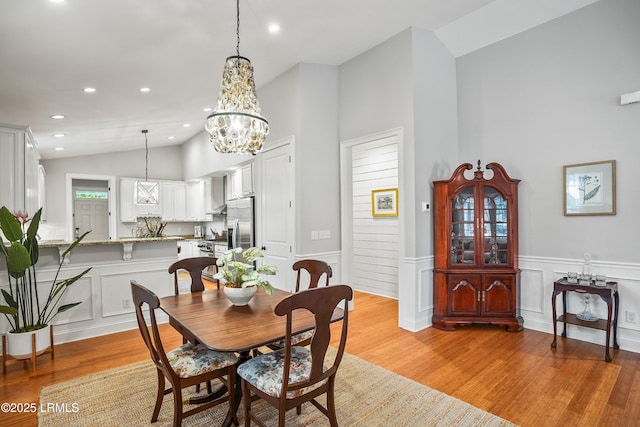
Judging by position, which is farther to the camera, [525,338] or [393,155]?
[393,155]

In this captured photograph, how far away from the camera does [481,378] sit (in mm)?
2719

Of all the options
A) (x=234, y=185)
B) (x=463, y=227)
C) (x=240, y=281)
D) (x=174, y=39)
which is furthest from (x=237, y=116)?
(x=234, y=185)

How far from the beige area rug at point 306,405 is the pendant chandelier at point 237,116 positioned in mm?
1920

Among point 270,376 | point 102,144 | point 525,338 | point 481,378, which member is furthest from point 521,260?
point 102,144

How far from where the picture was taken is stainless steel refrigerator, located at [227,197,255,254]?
559cm

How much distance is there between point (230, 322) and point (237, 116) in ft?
4.76

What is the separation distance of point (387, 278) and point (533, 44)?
3772 millimetres

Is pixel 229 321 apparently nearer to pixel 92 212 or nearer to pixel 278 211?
pixel 278 211

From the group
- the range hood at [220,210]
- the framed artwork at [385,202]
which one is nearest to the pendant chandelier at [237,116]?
the framed artwork at [385,202]

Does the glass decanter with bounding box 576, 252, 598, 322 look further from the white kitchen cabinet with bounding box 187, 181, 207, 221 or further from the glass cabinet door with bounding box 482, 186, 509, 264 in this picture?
the white kitchen cabinet with bounding box 187, 181, 207, 221

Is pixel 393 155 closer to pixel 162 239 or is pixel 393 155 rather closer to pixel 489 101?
pixel 489 101

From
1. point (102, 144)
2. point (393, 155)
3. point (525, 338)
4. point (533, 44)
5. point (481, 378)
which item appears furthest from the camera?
point (102, 144)

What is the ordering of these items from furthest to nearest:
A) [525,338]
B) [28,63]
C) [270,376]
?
[525,338], [28,63], [270,376]

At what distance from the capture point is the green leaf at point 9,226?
8.96 feet
